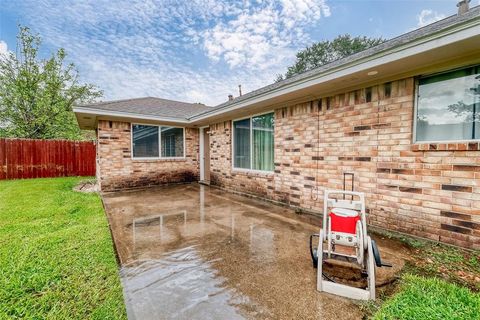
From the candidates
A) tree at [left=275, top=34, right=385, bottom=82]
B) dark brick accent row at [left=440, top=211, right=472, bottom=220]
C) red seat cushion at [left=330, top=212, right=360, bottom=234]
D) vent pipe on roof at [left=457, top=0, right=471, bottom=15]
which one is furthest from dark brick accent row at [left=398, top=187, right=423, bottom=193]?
tree at [left=275, top=34, right=385, bottom=82]

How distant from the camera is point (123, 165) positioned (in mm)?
7742

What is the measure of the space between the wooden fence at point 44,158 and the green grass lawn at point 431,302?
1398 centimetres

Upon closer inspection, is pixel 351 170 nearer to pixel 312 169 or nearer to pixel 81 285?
pixel 312 169

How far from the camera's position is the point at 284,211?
497 cm

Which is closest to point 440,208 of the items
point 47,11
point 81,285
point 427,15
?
point 81,285

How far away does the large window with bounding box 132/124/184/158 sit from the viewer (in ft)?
26.6

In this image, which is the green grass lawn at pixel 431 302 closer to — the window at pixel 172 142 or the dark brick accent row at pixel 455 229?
the dark brick accent row at pixel 455 229

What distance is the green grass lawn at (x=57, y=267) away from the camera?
5.98 ft

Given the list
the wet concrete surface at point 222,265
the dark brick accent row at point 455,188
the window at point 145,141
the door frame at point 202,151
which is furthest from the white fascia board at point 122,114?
the dark brick accent row at point 455,188

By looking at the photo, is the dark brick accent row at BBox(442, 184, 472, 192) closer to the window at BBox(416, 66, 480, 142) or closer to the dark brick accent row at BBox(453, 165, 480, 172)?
the dark brick accent row at BBox(453, 165, 480, 172)

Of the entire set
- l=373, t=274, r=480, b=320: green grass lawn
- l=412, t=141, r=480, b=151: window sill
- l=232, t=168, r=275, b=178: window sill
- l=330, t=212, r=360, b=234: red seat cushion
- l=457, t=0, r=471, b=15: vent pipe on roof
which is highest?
l=457, t=0, r=471, b=15: vent pipe on roof

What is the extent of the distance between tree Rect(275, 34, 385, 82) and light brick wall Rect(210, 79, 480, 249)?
16208 millimetres

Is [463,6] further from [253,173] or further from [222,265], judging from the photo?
[222,265]

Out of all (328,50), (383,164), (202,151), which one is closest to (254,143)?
(383,164)
